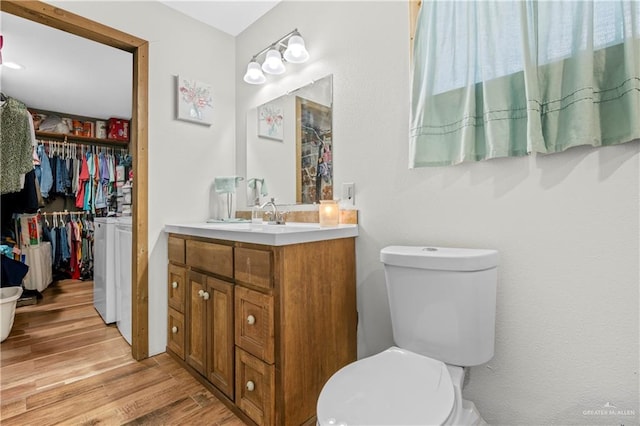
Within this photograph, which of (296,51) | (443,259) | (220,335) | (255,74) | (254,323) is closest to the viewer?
(443,259)

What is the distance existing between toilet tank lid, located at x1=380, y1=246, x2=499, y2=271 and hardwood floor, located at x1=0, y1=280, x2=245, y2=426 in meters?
1.05

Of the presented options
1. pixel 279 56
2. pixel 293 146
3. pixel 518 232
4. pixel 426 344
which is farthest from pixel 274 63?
pixel 426 344

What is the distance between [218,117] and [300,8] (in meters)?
0.98

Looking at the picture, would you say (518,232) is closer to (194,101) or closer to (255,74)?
(255,74)

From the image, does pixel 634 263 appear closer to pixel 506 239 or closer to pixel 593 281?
pixel 593 281

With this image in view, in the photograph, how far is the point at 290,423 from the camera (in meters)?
1.27

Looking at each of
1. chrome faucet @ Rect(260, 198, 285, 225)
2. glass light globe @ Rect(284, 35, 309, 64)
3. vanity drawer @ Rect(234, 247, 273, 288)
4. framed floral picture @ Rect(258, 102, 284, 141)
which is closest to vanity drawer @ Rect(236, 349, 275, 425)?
vanity drawer @ Rect(234, 247, 273, 288)

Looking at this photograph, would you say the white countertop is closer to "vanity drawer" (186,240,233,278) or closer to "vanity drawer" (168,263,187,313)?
"vanity drawer" (186,240,233,278)

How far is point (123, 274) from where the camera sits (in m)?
2.35

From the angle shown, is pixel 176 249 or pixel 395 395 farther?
pixel 176 249

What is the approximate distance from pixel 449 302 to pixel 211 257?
3.77ft

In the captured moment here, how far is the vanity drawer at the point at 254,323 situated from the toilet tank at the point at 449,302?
21.2 inches

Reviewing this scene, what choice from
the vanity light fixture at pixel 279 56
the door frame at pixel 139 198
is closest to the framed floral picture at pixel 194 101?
the door frame at pixel 139 198

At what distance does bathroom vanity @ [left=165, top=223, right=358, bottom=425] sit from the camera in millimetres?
1264
